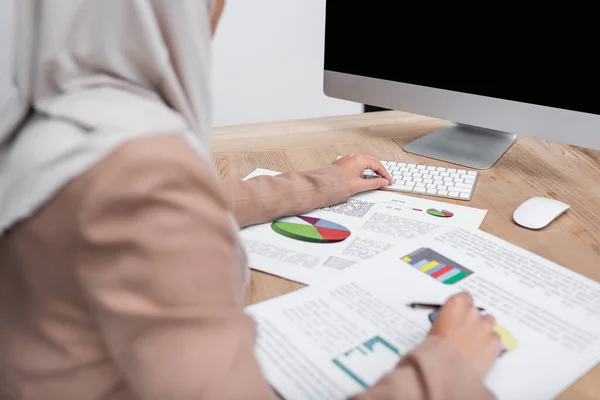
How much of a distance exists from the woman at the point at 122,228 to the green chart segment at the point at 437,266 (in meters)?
0.12

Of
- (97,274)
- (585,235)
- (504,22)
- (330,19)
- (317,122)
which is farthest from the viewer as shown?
(317,122)

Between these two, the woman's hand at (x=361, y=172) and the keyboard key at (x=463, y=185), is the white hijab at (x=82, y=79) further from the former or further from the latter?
the keyboard key at (x=463, y=185)

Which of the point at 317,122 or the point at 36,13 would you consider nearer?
the point at 36,13

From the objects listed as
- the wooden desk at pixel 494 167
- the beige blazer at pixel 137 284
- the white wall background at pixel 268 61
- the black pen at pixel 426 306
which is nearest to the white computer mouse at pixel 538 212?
the wooden desk at pixel 494 167

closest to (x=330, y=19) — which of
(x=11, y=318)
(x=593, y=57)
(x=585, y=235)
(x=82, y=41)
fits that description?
(x=593, y=57)

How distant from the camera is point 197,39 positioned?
1.60 feet

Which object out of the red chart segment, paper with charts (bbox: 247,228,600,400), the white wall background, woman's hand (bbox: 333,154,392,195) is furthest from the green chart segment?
the white wall background

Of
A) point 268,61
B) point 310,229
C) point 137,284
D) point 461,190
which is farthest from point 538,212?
point 268,61

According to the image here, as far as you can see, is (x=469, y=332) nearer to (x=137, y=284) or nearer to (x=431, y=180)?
(x=137, y=284)

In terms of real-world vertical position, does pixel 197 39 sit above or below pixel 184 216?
above

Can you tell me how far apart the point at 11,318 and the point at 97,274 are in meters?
0.15

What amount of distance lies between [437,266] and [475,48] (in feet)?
1.56

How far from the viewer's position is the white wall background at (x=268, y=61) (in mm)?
1677

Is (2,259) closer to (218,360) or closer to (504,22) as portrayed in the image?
(218,360)
